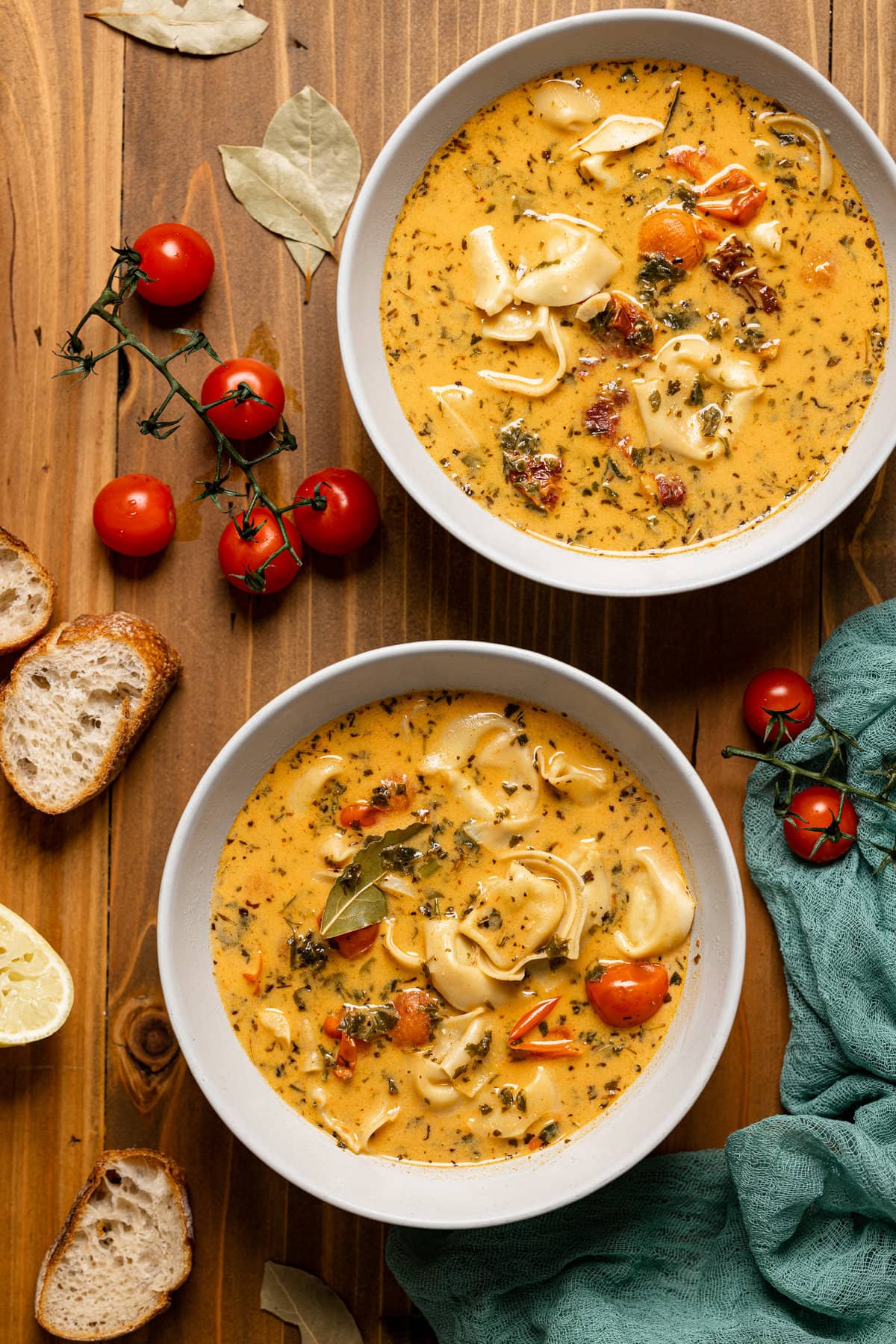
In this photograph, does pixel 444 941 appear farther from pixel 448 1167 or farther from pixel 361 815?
pixel 448 1167

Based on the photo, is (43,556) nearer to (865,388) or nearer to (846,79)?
(865,388)

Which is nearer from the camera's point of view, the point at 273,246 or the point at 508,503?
the point at 508,503

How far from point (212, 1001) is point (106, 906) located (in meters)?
0.55

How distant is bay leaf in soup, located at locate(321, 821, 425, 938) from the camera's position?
3092mm

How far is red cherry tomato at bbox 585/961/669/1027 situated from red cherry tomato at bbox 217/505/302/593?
1.51 m

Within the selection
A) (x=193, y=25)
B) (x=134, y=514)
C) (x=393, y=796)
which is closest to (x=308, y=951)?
(x=393, y=796)

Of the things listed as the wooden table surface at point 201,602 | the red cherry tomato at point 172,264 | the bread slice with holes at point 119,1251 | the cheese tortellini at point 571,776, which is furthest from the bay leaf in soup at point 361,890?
the red cherry tomato at point 172,264

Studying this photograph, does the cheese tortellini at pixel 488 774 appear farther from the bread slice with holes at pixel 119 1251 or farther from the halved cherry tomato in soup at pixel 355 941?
the bread slice with holes at pixel 119 1251

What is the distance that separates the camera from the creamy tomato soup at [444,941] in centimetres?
313

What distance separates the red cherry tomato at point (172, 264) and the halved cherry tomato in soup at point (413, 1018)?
2182 mm

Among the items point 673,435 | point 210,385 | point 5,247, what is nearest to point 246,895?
point 210,385

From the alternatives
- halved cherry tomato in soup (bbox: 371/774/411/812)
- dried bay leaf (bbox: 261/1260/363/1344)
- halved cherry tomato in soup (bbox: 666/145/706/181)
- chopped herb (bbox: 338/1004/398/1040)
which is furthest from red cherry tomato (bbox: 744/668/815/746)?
dried bay leaf (bbox: 261/1260/363/1344)

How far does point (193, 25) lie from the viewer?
3408mm

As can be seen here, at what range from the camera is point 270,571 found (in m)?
3.35
